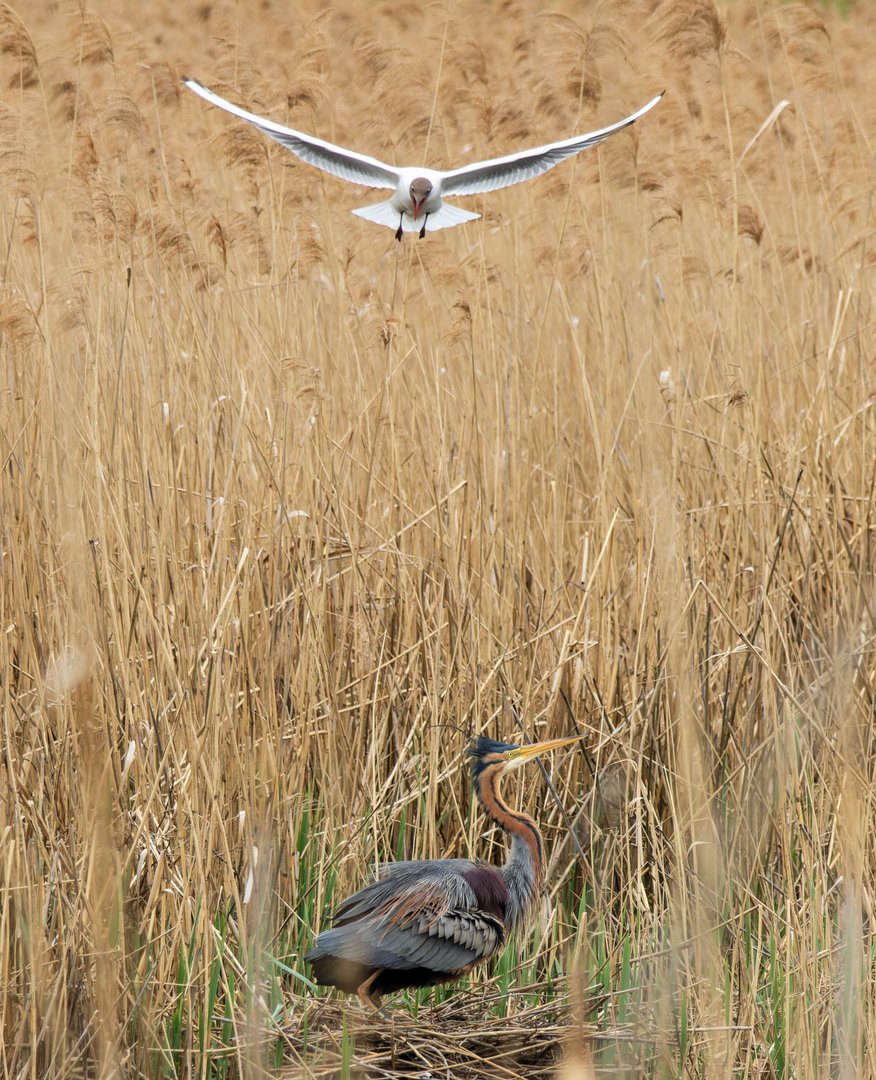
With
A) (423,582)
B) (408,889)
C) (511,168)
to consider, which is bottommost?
(408,889)

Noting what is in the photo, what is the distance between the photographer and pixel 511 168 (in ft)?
10.3

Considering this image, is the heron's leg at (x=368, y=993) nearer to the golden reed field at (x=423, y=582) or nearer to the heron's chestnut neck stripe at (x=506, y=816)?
the golden reed field at (x=423, y=582)

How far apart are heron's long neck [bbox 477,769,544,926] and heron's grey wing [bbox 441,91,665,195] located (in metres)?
1.41

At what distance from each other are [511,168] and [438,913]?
1.81 m

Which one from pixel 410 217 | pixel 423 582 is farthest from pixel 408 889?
pixel 410 217

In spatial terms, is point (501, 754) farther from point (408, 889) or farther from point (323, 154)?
point (323, 154)

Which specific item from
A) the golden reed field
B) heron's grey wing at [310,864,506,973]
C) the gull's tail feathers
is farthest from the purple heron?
the gull's tail feathers

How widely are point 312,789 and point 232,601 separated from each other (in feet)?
1.57

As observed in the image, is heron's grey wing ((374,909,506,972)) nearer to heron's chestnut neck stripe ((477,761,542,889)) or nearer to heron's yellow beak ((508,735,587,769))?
heron's chestnut neck stripe ((477,761,542,889))

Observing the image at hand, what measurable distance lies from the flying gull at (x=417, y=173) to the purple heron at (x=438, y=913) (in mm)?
1339

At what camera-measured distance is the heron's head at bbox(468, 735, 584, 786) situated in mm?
2547

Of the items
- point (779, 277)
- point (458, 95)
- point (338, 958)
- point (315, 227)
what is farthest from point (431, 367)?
point (338, 958)

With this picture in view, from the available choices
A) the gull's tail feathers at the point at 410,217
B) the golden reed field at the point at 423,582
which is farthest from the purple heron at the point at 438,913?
the gull's tail feathers at the point at 410,217

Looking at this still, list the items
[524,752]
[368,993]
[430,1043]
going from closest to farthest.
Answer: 1. [430,1043]
2. [368,993]
3. [524,752]
